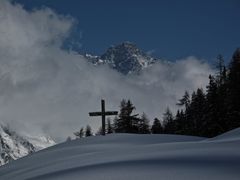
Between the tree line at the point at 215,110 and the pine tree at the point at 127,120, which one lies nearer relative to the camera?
the tree line at the point at 215,110

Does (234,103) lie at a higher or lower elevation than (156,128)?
lower

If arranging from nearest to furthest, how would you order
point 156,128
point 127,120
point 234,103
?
point 234,103
point 127,120
point 156,128

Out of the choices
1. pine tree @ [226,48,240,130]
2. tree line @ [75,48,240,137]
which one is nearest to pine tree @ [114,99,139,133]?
tree line @ [75,48,240,137]

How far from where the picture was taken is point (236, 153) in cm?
353

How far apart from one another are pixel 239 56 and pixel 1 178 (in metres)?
41.5

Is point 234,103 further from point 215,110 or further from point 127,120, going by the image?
point 127,120

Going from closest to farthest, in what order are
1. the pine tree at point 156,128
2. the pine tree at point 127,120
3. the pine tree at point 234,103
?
the pine tree at point 234,103, the pine tree at point 127,120, the pine tree at point 156,128

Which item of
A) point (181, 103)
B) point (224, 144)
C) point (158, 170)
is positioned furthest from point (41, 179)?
point (181, 103)

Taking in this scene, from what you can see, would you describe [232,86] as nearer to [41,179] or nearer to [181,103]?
[181,103]

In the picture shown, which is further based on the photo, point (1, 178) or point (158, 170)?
point (1, 178)

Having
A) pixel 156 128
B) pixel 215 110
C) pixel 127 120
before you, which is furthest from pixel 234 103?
pixel 156 128

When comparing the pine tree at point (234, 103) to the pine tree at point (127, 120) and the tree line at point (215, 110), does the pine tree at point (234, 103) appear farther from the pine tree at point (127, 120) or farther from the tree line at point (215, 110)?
the pine tree at point (127, 120)

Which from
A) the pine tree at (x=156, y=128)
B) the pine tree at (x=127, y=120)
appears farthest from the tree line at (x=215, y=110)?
the pine tree at (x=156, y=128)

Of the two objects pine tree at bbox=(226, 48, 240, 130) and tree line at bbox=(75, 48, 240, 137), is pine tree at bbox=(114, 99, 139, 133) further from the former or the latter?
pine tree at bbox=(226, 48, 240, 130)
